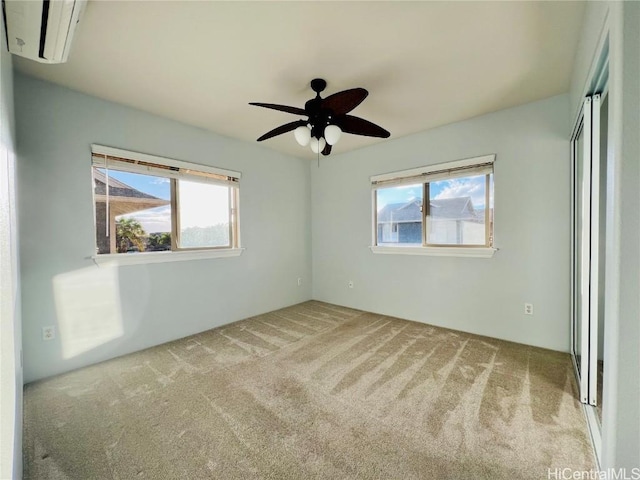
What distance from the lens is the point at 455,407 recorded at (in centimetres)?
174

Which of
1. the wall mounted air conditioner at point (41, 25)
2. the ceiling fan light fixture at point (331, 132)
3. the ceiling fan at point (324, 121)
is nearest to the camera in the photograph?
the wall mounted air conditioner at point (41, 25)

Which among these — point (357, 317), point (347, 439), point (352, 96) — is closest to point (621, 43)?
point (352, 96)

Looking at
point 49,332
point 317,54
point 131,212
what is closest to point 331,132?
point 317,54

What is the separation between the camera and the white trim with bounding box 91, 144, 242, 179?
2.42 m

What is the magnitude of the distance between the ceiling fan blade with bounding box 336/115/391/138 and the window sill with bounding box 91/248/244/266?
2140 millimetres

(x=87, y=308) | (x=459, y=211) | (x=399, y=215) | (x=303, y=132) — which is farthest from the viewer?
(x=399, y=215)

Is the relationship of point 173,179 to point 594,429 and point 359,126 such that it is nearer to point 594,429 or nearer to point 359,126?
point 359,126

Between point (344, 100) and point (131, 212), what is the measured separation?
2.38 meters

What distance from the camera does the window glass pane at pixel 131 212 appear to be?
2494 millimetres

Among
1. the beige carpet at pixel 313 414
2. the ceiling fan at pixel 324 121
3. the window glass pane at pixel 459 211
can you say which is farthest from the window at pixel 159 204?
the window glass pane at pixel 459 211

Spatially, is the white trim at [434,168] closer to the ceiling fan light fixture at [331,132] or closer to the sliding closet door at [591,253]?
the sliding closet door at [591,253]

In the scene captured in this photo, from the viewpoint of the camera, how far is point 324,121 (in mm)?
2082

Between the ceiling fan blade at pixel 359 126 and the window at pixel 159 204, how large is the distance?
184cm

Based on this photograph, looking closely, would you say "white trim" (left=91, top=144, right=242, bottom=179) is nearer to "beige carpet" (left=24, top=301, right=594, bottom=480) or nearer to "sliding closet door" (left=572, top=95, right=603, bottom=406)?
"beige carpet" (left=24, top=301, right=594, bottom=480)
